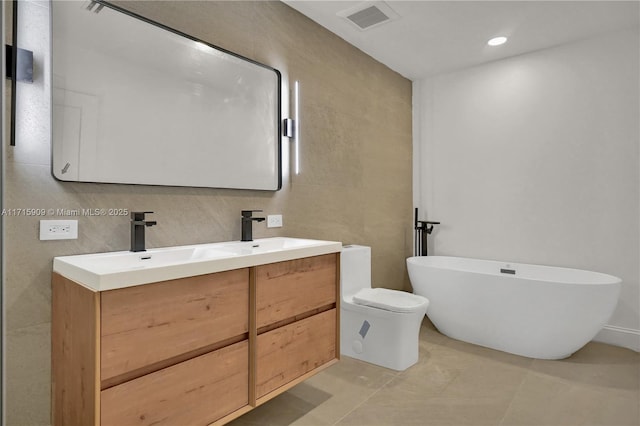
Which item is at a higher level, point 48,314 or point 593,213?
point 593,213

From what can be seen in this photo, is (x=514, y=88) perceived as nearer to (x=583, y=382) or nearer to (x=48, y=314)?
(x=583, y=382)

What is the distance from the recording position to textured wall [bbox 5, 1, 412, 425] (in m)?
1.57

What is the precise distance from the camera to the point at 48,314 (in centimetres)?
162

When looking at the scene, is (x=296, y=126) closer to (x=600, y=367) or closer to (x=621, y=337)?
(x=600, y=367)

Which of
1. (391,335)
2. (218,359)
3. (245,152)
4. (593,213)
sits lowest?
(391,335)

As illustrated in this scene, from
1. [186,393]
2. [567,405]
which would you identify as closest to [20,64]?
[186,393]

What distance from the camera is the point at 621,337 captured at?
2984mm

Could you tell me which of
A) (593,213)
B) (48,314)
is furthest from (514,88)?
(48,314)

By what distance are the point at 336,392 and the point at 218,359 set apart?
3.19 ft

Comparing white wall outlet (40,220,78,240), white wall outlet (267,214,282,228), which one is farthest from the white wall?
white wall outlet (40,220,78,240)

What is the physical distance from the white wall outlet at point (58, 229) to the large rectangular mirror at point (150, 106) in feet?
0.65

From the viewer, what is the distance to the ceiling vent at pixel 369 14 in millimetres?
2648

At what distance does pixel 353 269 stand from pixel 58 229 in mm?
1923

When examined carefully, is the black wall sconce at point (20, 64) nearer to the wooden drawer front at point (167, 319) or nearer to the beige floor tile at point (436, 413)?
the wooden drawer front at point (167, 319)
